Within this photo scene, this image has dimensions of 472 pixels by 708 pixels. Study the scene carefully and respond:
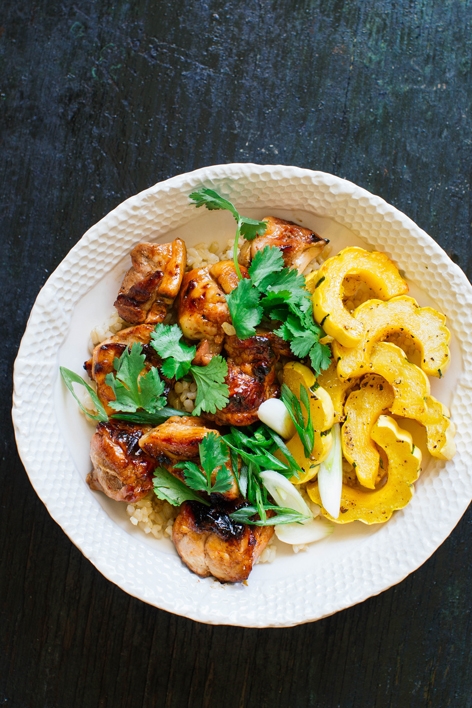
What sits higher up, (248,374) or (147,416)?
(248,374)

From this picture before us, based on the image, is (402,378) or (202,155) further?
(202,155)

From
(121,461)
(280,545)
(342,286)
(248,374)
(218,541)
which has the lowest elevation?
(280,545)

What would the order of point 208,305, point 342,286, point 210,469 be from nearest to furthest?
1. point 210,469
2. point 208,305
3. point 342,286

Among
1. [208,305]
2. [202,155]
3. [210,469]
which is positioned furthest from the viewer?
[202,155]

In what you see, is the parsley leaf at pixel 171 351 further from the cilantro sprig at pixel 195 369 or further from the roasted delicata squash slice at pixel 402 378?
the roasted delicata squash slice at pixel 402 378

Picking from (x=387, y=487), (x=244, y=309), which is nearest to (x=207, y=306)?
(x=244, y=309)

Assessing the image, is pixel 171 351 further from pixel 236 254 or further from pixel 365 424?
pixel 365 424

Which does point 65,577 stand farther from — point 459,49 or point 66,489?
point 459,49
